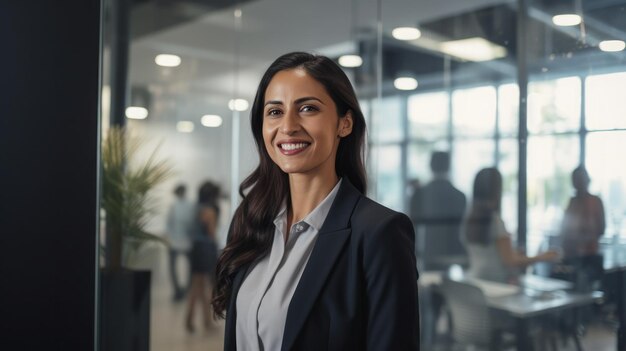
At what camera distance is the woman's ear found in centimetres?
167

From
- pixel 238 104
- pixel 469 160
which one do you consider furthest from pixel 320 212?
pixel 238 104

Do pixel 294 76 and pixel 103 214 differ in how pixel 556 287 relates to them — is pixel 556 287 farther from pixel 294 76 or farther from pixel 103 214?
pixel 103 214

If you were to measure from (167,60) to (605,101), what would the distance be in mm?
3341

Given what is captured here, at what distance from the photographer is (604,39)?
129 inches

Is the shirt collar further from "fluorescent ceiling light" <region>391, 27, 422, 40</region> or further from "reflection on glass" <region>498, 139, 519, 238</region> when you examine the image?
"fluorescent ceiling light" <region>391, 27, 422, 40</region>

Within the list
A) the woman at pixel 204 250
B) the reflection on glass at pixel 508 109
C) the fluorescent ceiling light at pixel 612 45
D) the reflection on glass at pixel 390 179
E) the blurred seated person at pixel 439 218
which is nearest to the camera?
the fluorescent ceiling light at pixel 612 45

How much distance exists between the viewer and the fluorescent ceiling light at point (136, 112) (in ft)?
16.3

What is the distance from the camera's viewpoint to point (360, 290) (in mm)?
1483

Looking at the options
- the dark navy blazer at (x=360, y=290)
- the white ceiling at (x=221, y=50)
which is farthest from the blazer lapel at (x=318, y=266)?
the white ceiling at (x=221, y=50)

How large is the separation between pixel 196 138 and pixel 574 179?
296 centimetres

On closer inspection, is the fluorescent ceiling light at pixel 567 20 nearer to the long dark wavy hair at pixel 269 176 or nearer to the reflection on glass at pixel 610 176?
the reflection on glass at pixel 610 176

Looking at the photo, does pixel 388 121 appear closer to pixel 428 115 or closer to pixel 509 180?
pixel 428 115

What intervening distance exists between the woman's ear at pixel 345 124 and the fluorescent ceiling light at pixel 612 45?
2.13 meters

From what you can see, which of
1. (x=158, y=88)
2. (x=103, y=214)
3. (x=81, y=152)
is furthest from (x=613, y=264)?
(x=158, y=88)
